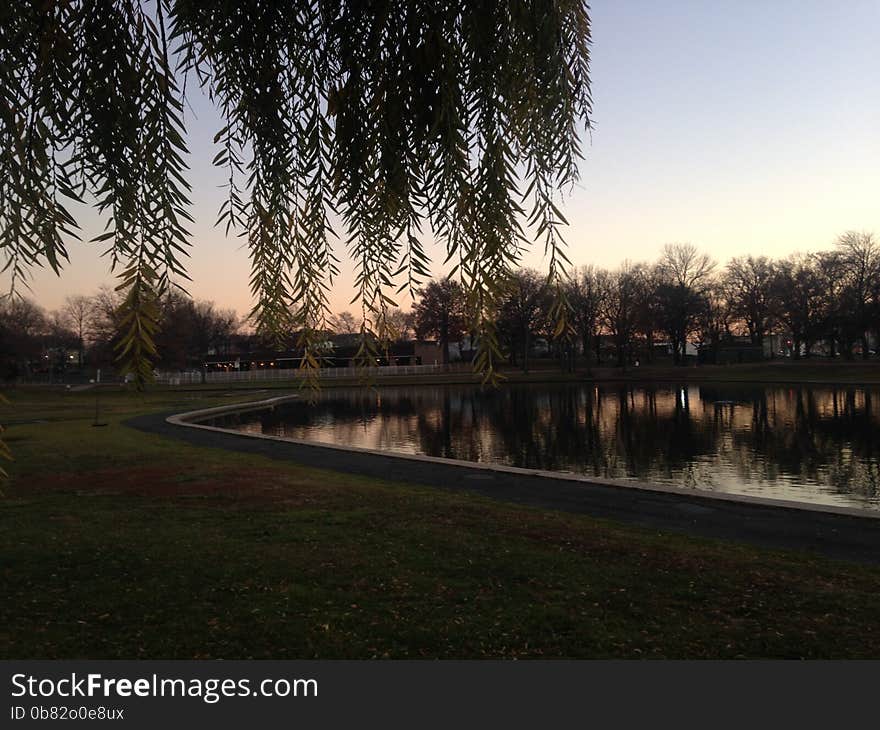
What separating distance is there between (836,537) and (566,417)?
31120 millimetres

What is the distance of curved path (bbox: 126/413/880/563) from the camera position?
11727 millimetres

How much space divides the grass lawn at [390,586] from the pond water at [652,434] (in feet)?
9.98

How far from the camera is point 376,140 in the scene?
134cm

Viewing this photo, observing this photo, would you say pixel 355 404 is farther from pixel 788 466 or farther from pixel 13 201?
pixel 13 201

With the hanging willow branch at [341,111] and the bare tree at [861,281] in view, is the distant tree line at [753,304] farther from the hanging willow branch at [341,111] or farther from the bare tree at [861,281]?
the hanging willow branch at [341,111]

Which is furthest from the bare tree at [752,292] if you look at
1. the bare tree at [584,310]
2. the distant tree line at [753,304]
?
the bare tree at [584,310]

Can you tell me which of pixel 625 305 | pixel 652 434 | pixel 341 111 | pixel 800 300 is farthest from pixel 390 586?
pixel 800 300

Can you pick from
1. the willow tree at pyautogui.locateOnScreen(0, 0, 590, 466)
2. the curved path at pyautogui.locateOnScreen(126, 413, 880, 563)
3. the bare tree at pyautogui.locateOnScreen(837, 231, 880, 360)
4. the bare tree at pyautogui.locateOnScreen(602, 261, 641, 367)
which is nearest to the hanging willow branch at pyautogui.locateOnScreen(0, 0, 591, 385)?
the willow tree at pyautogui.locateOnScreen(0, 0, 590, 466)

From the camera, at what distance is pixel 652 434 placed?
33.7 meters

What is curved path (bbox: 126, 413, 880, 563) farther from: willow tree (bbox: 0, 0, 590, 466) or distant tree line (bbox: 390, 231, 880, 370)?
distant tree line (bbox: 390, 231, 880, 370)

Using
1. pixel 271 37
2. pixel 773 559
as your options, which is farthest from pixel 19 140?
pixel 773 559

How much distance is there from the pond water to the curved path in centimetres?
307

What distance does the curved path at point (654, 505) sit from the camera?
462 inches

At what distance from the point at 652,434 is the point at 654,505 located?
20.2m
